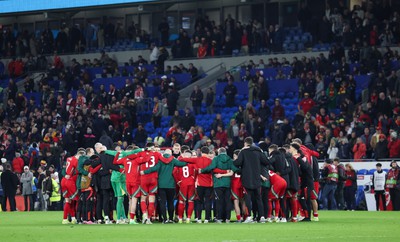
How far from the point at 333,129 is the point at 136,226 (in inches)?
591

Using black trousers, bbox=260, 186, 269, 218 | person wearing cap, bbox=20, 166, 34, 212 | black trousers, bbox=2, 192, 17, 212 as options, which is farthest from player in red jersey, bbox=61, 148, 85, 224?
person wearing cap, bbox=20, 166, 34, 212

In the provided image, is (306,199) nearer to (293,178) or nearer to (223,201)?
(293,178)

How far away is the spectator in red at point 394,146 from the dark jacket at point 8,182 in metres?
13.6

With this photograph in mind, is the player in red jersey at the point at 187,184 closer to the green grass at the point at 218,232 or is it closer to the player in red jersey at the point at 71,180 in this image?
the green grass at the point at 218,232

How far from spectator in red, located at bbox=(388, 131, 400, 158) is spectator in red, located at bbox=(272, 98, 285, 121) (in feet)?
20.6

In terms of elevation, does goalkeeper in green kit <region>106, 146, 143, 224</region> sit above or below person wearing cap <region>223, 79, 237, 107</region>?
below

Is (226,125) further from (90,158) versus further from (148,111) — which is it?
(90,158)

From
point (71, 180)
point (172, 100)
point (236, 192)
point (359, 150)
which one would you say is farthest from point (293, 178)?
point (172, 100)

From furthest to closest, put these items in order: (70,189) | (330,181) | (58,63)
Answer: (58,63), (330,181), (70,189)

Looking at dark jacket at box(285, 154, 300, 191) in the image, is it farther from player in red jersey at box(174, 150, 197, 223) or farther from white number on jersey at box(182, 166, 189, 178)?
white number on jersey at box(182, 166, 189, 178)

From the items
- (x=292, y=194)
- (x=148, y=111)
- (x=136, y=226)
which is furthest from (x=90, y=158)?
(x=148, y=111)

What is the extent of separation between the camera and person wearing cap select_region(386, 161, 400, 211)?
33.6 metres

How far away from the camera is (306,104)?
132 feet

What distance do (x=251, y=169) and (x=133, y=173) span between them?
280cm
